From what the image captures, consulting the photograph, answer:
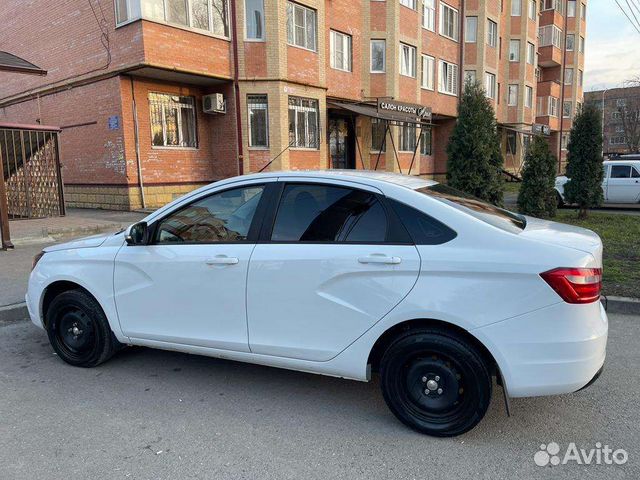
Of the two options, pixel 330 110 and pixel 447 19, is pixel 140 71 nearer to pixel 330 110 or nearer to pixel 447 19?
pixel 330 110

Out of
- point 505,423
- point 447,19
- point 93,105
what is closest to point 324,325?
point 505,423

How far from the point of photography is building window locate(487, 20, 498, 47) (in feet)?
94.9

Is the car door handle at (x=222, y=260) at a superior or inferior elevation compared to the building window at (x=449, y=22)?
inferior

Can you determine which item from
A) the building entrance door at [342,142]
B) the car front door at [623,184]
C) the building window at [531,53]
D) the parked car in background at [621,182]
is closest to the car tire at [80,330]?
the parked car in background at [621,182]

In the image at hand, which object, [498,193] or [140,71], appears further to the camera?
[140,71]

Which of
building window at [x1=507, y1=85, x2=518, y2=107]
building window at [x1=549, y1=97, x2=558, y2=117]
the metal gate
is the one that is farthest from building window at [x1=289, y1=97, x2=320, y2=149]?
building window at [x1=549, y1=97, x2=558, y2=117]

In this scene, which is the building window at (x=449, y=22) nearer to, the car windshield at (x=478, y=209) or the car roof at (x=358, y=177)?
the car windshield at (x=478, y=209)

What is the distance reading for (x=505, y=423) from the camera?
331cm

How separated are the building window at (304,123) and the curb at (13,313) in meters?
11.4

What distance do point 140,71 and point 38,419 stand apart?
479 inches

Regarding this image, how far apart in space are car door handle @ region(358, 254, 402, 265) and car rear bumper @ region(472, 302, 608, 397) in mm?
622

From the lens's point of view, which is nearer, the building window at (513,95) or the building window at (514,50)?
the building window at (514,50)

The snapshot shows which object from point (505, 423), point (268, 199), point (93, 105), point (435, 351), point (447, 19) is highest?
point (447, 19)

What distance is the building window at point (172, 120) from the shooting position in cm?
1479
